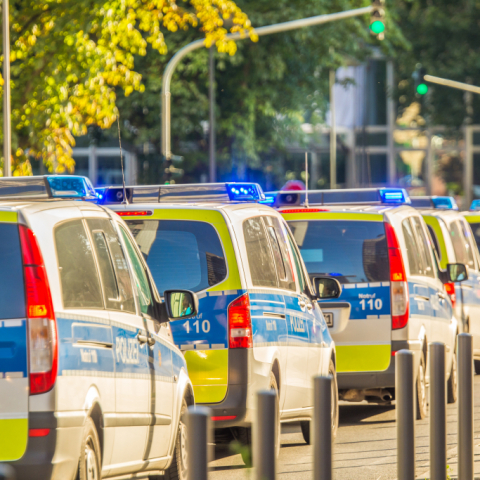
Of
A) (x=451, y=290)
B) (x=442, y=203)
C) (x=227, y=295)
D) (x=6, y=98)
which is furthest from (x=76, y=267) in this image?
(x=6, y=98)

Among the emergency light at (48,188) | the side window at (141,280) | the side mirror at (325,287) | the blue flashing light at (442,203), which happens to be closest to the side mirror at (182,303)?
the side window at (141,280)

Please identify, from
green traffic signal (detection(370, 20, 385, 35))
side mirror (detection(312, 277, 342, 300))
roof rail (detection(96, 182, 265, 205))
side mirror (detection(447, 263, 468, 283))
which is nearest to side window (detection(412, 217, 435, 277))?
side mirror (detection(447, 263, 468, 283))

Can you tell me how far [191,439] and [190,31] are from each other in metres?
27.0

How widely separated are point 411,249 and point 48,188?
16.2ft

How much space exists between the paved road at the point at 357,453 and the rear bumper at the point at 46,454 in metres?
2.71

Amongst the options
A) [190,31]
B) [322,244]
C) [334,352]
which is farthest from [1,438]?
[190,31]

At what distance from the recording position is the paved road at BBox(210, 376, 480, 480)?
677 cm

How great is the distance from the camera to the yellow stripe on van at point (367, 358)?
884 centimetres

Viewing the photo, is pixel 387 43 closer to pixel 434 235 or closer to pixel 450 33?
pixel 450 33

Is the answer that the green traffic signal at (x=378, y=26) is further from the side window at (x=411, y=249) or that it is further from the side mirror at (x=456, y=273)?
the side window at (x=411, y=249)

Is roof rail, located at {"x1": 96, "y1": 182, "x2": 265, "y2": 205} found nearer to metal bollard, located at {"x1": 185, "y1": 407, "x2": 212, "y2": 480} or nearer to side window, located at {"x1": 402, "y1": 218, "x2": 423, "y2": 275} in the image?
side window, located at {"x1": 402, "y1": 218, "x2": 423, "y2": 275}

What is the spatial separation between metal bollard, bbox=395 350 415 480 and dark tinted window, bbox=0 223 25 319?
1.45 metres

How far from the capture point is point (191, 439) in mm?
2768

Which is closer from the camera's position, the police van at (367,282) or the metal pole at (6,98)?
the police van at (367,282)
